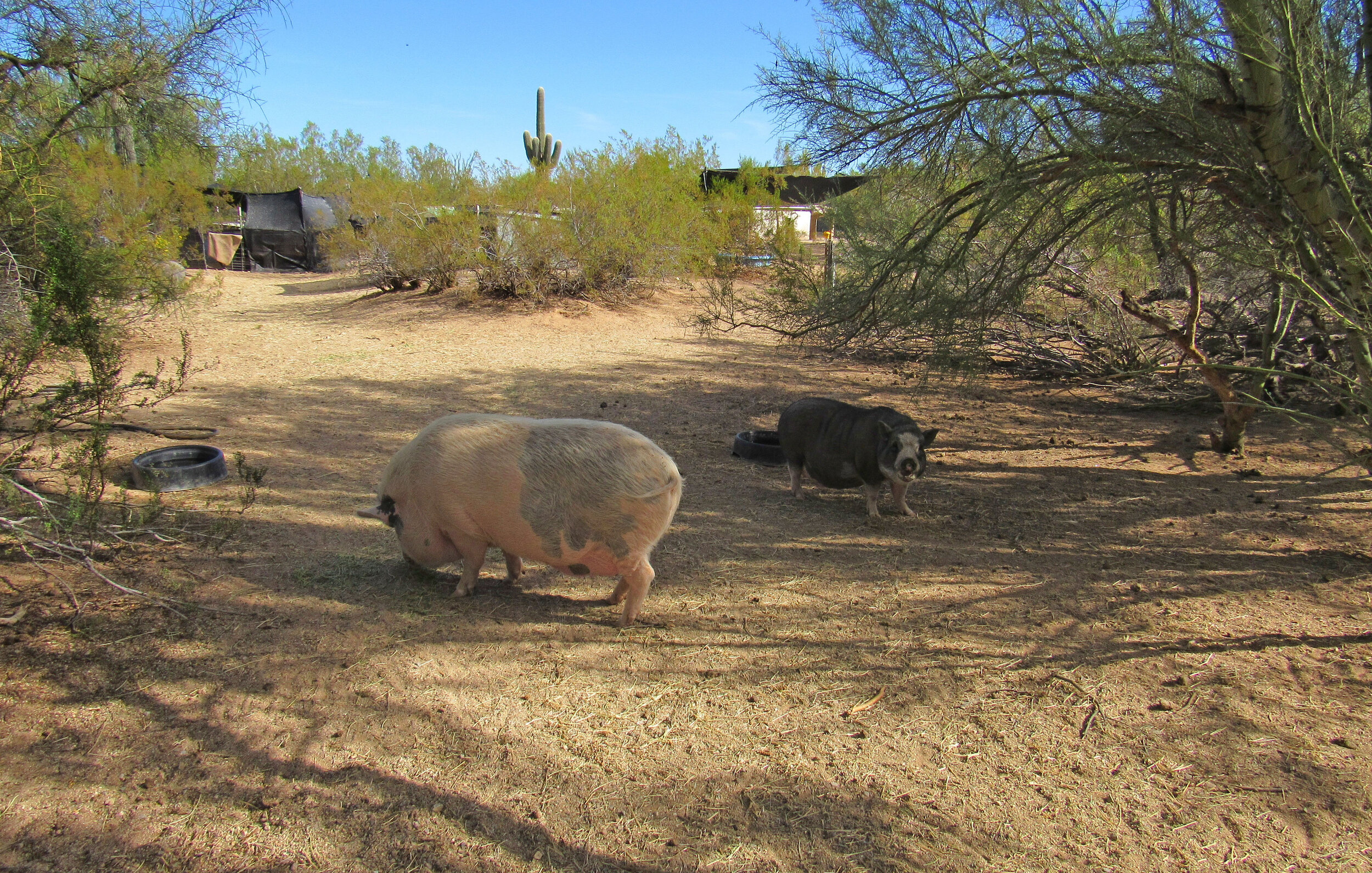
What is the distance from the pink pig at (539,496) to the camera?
12.4ft

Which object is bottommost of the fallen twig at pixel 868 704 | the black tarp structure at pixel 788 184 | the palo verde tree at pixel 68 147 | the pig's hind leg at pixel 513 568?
the fallen twig at pixel 868 704

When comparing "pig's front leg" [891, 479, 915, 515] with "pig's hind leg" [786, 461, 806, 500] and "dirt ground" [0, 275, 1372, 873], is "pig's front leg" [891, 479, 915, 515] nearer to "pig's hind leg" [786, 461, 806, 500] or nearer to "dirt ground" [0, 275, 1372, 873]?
Answer: "dirt ground" [0, 275, 1372, 873]

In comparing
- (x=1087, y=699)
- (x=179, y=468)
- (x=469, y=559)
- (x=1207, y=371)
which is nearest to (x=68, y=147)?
(x=179, y=468)

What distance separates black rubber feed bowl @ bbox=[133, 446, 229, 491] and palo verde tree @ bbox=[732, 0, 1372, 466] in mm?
4313

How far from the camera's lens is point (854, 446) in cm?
568

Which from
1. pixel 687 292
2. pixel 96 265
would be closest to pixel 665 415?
pixel 96 265

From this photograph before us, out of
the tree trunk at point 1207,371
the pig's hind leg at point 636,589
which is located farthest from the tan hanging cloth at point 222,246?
the tree trunk at point 1207,371

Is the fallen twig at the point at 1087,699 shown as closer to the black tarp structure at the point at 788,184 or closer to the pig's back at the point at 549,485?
the pig's back at the point at 549,485

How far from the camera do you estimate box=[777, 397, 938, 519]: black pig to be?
5.40m

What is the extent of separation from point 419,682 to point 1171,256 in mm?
6579

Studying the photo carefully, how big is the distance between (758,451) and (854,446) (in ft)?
4.63

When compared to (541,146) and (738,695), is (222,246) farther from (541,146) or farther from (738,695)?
(738,695)

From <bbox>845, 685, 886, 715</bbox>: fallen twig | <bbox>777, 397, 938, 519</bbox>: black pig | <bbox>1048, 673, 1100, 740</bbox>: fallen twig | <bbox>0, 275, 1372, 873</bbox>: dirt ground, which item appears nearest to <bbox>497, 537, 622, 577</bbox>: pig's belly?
<bbox>0, 275, 1372, 873</bbox>: dirt ground

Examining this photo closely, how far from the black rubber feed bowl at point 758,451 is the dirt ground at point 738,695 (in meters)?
0.84
